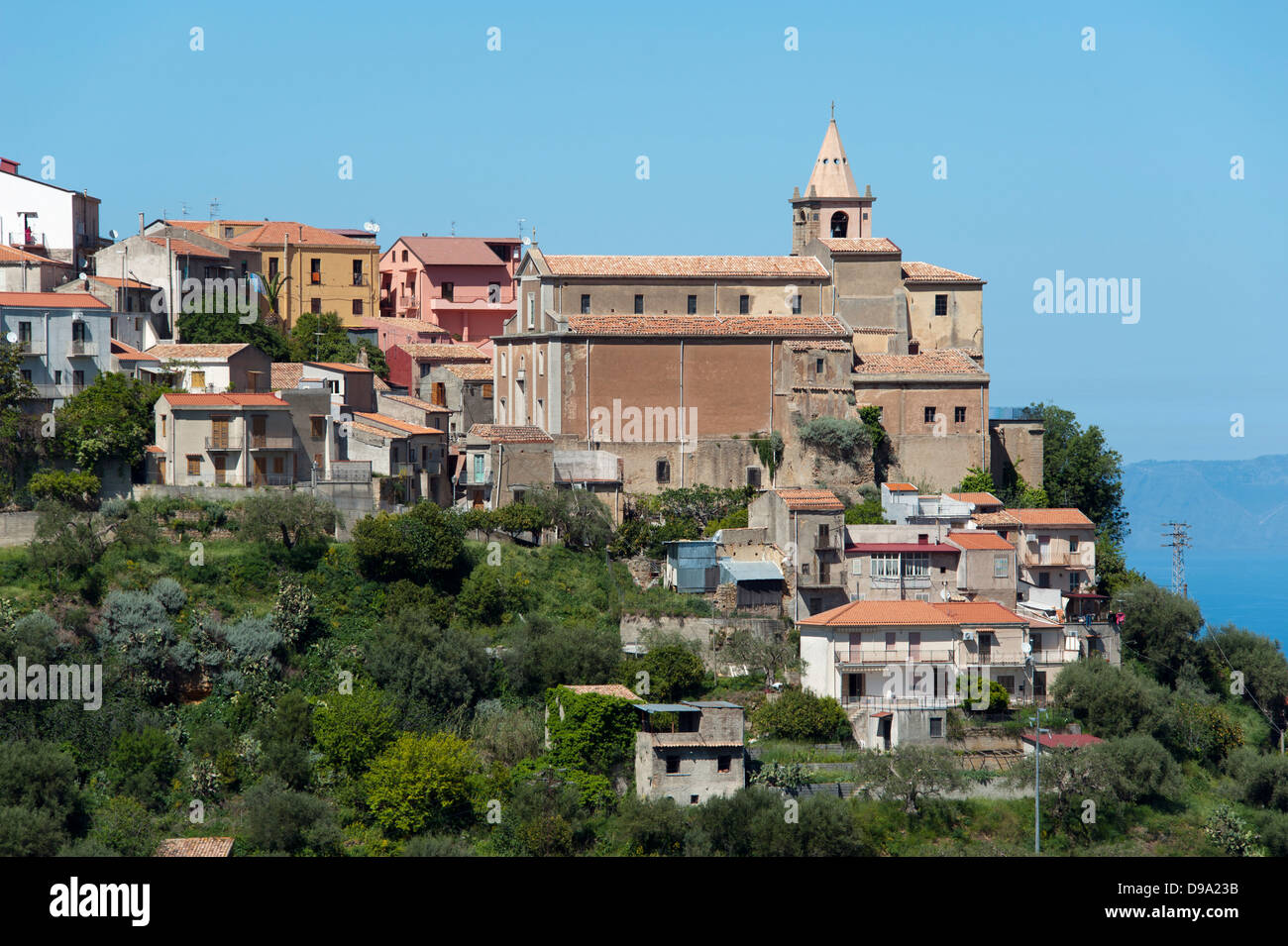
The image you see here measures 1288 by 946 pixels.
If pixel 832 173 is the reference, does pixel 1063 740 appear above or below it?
below

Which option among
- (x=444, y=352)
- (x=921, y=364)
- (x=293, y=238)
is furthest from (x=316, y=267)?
(x=921, y=364)

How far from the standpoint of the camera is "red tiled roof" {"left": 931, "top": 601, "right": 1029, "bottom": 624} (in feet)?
138

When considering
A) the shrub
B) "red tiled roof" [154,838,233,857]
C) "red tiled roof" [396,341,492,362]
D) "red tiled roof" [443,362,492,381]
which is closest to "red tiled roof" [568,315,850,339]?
"red tiled roof" [443,362,492,381]

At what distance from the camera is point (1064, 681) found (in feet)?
139

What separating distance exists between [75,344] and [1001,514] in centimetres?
2604

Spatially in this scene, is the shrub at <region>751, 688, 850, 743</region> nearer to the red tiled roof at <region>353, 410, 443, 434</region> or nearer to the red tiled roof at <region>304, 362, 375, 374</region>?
the red tiled roof at <region>353, 410, 443, 434</region>

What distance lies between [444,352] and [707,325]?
12321 millimetres

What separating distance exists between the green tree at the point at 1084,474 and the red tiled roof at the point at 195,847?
98.1 ft

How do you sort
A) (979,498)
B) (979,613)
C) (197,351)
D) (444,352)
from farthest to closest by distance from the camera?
1. (444,352)
2. (197,351)
3. (979,498)
4. (979,613)

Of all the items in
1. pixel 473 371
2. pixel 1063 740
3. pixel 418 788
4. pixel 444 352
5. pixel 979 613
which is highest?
pixel 444 352

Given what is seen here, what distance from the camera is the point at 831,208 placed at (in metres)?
60.2

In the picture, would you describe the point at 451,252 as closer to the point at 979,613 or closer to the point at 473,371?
the point at 473,371

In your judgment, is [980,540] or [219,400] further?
[219,400]
